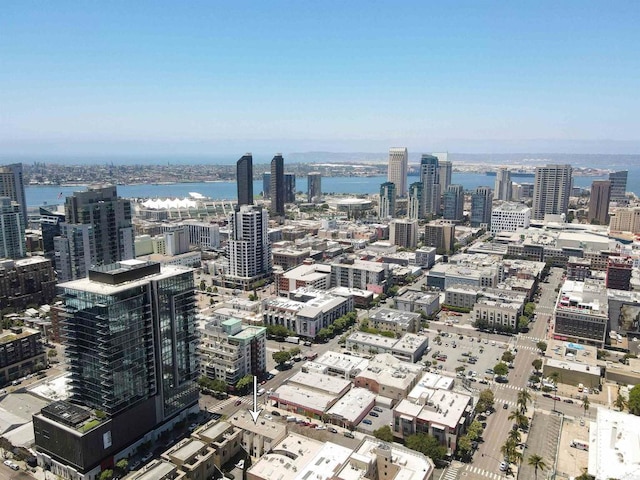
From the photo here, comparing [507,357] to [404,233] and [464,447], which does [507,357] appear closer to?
[464,447]

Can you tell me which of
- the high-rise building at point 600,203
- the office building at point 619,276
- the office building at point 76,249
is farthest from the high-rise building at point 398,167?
the office building at point 76,249

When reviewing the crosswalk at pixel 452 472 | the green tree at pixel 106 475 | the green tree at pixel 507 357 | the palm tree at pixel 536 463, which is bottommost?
the crosswalk at pixel 452 472

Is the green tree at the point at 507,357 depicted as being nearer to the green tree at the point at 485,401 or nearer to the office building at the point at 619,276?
the green tree at the point at 485,401

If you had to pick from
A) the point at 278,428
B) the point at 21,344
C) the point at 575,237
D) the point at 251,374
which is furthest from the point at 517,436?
the point at 575,237

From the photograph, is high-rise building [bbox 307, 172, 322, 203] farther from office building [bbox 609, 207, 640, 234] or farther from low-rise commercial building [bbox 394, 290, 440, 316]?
low-rise commercial building [bbox 394, 290, 440, 316]

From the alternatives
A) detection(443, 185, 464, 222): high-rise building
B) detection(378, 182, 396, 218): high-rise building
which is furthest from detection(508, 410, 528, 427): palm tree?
detection(378, 182, 396, 218): high-rise building
